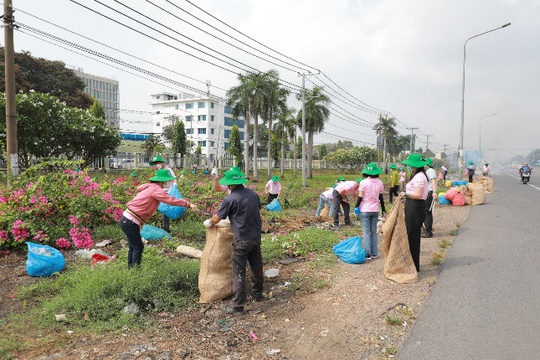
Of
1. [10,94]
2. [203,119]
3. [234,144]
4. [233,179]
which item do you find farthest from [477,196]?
[203,119]

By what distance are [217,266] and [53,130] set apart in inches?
737

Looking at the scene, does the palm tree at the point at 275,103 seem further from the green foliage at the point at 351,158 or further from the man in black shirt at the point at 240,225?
the man in black shirt at the point at 240,225

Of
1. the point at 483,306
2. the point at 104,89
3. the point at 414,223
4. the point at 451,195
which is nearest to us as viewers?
the point at 483,306

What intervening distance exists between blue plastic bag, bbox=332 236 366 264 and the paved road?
4.23 ft

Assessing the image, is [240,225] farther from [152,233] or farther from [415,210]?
[152,233]

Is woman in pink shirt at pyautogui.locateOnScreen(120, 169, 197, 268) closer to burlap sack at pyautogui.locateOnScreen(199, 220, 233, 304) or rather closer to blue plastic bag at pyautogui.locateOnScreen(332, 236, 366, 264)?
burlap sack at pyautogui.locateOnScreen(199, 220, 233, 304)

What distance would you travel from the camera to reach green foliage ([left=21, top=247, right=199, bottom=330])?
4277mm

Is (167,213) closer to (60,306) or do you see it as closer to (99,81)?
(60,306)

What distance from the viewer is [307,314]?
455 centimetres

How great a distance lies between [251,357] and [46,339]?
207cm

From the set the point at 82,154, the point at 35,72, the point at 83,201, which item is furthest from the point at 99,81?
the point at 83,201

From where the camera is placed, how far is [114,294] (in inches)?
180

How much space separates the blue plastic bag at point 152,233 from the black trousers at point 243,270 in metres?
3.60

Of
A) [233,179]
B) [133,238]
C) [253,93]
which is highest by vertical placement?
[253,93]
